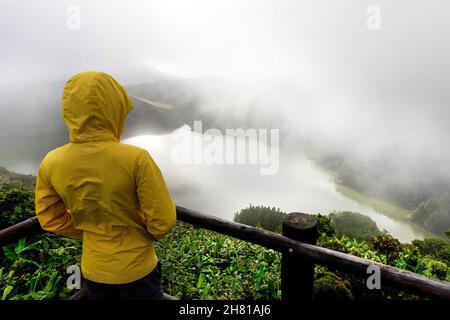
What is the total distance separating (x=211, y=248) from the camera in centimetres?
593

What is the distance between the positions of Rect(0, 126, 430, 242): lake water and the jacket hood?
6191cm

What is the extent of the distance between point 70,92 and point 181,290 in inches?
128

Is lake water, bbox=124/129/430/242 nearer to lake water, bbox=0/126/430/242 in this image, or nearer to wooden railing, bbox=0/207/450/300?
lake water, bbox=0/126/430/242

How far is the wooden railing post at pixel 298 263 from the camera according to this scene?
2.68 meters

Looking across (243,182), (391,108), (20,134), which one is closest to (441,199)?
(243,182)

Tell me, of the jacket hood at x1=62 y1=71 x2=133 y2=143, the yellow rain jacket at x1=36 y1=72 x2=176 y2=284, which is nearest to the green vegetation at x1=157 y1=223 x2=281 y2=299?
the yellow rain jacket at x1=36 y1=72 x2=176 y2=284

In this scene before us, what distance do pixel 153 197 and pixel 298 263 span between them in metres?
1.51

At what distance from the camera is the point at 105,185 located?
211cm

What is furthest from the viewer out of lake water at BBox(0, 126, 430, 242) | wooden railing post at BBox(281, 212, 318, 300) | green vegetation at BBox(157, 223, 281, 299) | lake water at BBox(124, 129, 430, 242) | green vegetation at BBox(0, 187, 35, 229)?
lake water at BBox(0, 126, 430, 242)

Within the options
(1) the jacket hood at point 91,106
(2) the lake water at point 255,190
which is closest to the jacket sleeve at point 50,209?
(1) the jacket hood at point 91,106

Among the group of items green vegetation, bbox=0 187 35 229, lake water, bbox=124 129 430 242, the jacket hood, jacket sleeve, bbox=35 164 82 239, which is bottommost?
lake water, bbox=124 129 430 242

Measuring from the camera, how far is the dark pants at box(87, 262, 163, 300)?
2417 mm

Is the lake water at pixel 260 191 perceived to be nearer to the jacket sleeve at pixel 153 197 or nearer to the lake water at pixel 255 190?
the lake water at pixel 255 190

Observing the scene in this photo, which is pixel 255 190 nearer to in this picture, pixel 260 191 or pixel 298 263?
pixel 260 191
